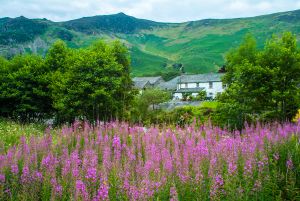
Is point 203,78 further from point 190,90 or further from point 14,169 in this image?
point 14,169

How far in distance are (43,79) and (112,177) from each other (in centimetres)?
2453

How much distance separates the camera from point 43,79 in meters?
28.9

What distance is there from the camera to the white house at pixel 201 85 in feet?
321

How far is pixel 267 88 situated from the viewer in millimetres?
27031

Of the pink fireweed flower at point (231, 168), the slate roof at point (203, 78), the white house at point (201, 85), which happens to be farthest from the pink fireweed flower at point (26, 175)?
the slate roof at point (203, 78)

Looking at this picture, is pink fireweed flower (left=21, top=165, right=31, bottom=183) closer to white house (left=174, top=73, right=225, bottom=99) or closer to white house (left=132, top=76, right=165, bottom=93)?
white house (left=174, top=73, right=225, bottom=99)

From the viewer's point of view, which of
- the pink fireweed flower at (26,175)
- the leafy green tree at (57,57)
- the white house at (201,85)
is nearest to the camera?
the pink fireweed flower at (26,175)

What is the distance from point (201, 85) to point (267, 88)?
245ft

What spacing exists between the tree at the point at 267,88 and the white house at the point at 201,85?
67341 mm

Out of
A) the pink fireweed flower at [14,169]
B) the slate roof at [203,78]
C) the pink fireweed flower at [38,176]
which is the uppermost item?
the pink fireweed flower at [14,169]

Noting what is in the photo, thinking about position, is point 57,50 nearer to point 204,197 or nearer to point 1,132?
point 1,132

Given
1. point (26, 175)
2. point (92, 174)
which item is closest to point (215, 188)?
point (92, 174)

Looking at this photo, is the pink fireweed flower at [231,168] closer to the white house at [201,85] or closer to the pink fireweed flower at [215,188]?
the pink fireweed flower at [215,188]

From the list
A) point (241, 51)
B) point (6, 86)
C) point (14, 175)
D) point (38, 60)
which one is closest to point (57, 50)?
point (38, 60)
